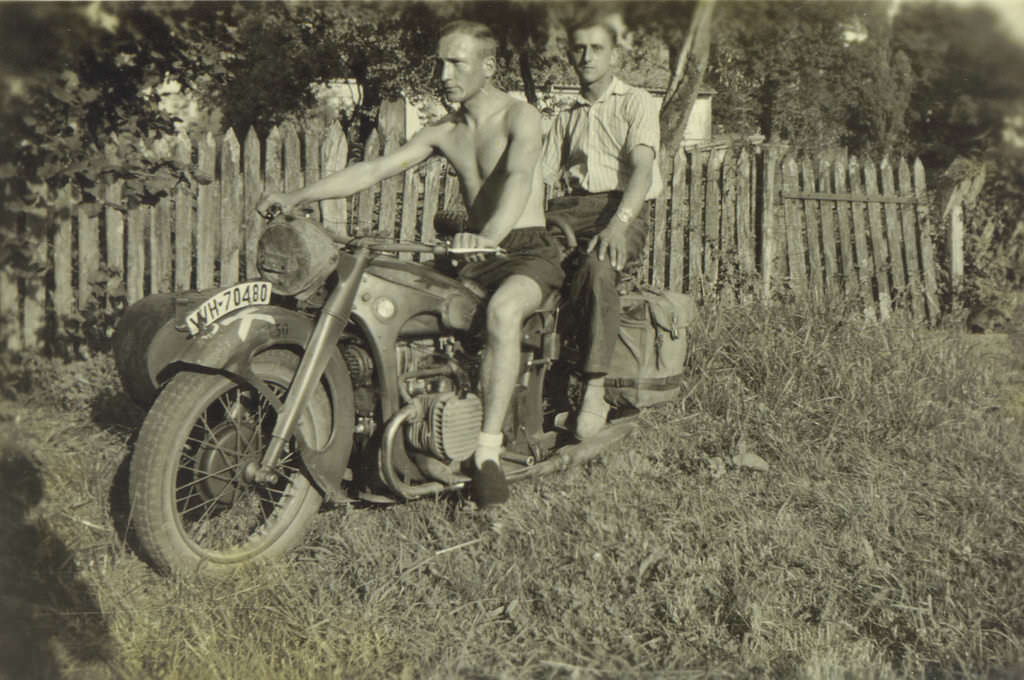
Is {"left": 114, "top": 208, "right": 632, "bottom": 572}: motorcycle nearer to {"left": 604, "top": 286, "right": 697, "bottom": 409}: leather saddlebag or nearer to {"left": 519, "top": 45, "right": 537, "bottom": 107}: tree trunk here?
{"left": 604, "top": 286, "right": 697, "bottom": 409}: leather saddlebag

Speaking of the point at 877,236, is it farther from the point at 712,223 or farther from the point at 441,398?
the point at 441,398

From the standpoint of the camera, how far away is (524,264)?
3.61 m

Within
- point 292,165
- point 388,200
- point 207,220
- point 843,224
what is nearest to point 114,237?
point 207,220

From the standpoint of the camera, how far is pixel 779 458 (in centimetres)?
418

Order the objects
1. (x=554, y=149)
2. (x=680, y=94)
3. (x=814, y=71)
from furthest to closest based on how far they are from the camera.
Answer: (x=680, y=94) → (x=814, y=71) → (x=554, y=149)

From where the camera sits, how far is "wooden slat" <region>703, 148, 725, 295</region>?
7.15 m

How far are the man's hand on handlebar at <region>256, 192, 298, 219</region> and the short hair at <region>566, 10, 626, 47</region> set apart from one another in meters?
1.66

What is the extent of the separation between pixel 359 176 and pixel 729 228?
4337 millimetres

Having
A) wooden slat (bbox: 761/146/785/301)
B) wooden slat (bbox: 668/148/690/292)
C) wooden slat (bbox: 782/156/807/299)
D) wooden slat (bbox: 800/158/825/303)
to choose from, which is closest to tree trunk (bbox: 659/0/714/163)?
wooden slat (bbox: 668/148/690/292)

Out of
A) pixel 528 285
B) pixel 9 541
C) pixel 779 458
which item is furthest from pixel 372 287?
pixel 779 458

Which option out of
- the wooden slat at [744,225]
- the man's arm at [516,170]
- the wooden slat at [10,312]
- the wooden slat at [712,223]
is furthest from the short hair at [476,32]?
the wooden slat at [744,225]

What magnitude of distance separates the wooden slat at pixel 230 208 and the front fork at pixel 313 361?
3.61m

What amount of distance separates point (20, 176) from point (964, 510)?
4.89 m

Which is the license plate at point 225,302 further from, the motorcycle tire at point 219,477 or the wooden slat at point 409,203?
the wooden slat at point 409,203
